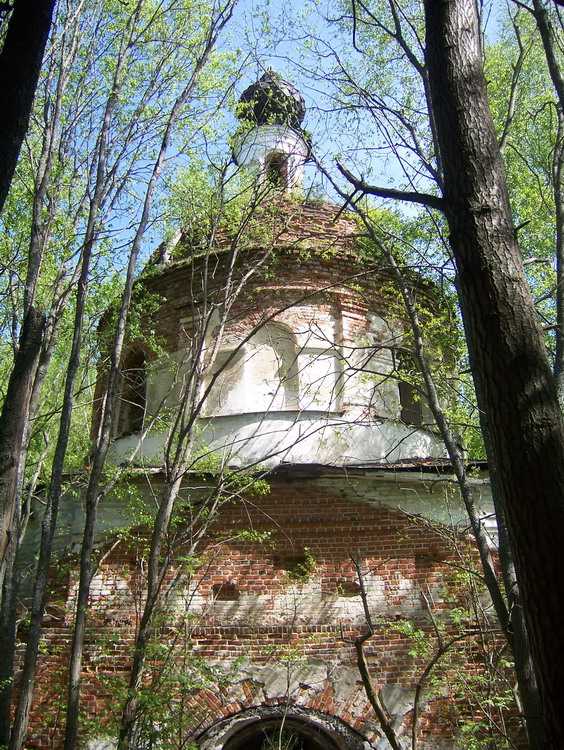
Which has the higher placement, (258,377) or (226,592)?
(258,377)

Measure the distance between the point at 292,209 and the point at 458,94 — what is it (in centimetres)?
658

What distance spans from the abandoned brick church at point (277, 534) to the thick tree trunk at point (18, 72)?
352 centimetres

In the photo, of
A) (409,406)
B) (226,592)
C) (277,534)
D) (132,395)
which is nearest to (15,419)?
(226,592)

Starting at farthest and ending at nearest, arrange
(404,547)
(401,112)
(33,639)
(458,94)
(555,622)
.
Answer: (404,547) < (401,112) < (33,639) < (458,94) < (555,622)

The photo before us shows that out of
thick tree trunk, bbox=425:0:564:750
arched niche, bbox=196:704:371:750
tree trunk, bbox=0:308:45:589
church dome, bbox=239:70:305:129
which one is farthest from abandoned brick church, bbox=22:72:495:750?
thick tree trunk, bbox=425:0:564:750

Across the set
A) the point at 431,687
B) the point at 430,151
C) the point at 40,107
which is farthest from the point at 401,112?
the point at 431,687

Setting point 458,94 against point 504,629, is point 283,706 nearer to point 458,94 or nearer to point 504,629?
point 504,629

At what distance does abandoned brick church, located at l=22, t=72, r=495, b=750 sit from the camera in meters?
7.51

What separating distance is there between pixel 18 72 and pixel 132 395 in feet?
27.2

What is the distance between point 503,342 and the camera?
11.2ft

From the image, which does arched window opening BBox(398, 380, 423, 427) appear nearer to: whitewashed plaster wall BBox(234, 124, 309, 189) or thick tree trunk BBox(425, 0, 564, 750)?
whitewashed plaster wall BBox(234, 124, 309, 189)

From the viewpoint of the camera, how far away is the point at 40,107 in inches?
330

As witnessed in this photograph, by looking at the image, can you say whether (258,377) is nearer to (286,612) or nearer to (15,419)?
(286,612)

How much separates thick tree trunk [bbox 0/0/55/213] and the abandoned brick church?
352 centimetres
